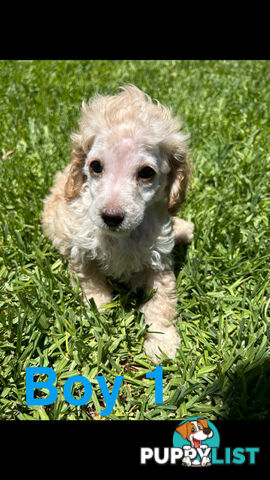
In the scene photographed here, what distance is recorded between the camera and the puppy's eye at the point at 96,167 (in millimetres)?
2628

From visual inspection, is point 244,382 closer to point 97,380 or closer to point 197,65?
point 97,380

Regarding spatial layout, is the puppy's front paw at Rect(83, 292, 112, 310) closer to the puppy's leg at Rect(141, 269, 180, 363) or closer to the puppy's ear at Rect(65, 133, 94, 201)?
the puppy's leg at Rect(141, 269, 180, 363)

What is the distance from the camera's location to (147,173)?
262 cm

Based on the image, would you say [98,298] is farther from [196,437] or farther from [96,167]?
[196,437]

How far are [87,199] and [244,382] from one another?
1728mm

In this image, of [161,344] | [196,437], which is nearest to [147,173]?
[161,344]

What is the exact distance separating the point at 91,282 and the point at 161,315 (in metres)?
0.66

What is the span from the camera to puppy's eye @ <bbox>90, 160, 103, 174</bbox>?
2628 mm

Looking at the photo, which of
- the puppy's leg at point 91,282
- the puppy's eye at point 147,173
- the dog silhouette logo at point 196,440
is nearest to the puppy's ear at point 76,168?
the puppy's eye at point 147,173

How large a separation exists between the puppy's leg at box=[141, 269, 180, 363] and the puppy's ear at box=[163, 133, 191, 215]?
58 cm

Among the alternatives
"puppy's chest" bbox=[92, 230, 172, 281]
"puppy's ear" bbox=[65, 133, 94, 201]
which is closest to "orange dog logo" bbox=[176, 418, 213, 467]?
"puppy's chest" bbox=[92, 230, 172, 281]
